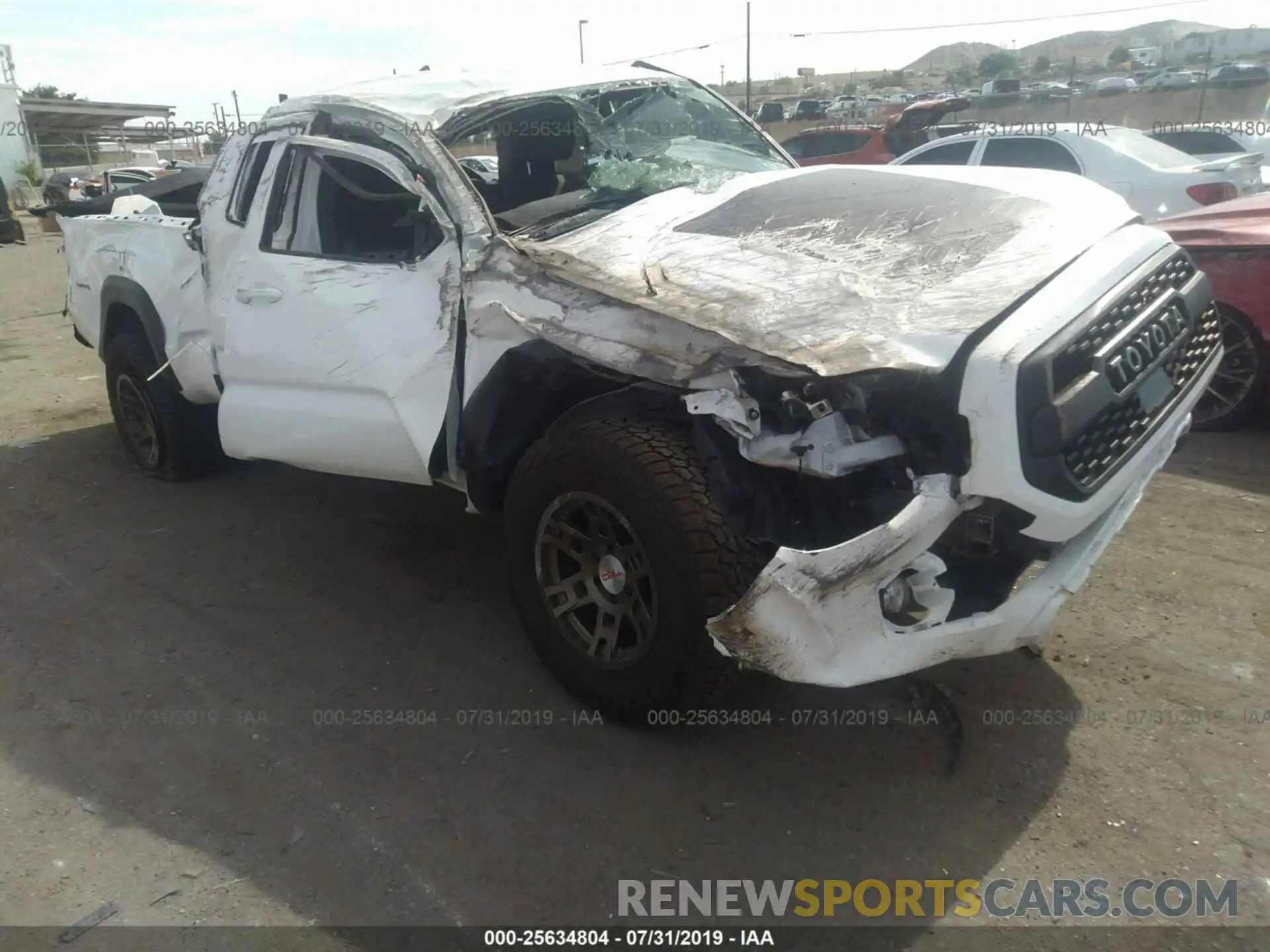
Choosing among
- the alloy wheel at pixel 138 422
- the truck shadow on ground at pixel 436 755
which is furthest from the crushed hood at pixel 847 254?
the alloy wheel at pixel 138 422

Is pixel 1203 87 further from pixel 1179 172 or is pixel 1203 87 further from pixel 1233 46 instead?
pixel 1233 46

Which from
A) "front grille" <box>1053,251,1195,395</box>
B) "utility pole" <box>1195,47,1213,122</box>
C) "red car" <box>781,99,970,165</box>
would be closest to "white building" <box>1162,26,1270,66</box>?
"utility pole" <box>1195,47,1213,122</box>

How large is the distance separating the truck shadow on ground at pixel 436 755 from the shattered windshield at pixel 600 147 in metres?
1.67

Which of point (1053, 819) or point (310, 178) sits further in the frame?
point (310, 178)

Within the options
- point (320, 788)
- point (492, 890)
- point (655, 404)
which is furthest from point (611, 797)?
point (655, 404)

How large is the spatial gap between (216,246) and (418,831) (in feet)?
9.72

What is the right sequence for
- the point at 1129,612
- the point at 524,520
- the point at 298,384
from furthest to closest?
the point at 298,384
the point at 1129,612
the point at 524,520

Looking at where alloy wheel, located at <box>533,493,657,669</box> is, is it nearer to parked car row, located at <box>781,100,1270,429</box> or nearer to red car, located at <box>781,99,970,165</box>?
parked car row, located at <box>781,100,1270,429</box>

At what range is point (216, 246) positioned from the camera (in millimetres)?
4531

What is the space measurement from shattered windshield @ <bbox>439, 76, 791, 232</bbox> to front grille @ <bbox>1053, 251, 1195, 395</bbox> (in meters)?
1.62

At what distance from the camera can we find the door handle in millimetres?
4098

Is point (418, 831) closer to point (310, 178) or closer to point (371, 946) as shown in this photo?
point (371, 946)

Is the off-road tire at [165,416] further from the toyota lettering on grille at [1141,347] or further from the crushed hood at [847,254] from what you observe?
the toyota lettering on grille at [1141,347]

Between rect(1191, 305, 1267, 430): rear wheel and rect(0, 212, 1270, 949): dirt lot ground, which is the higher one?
rect(1191, 305, 1267, 430): rear wheel
